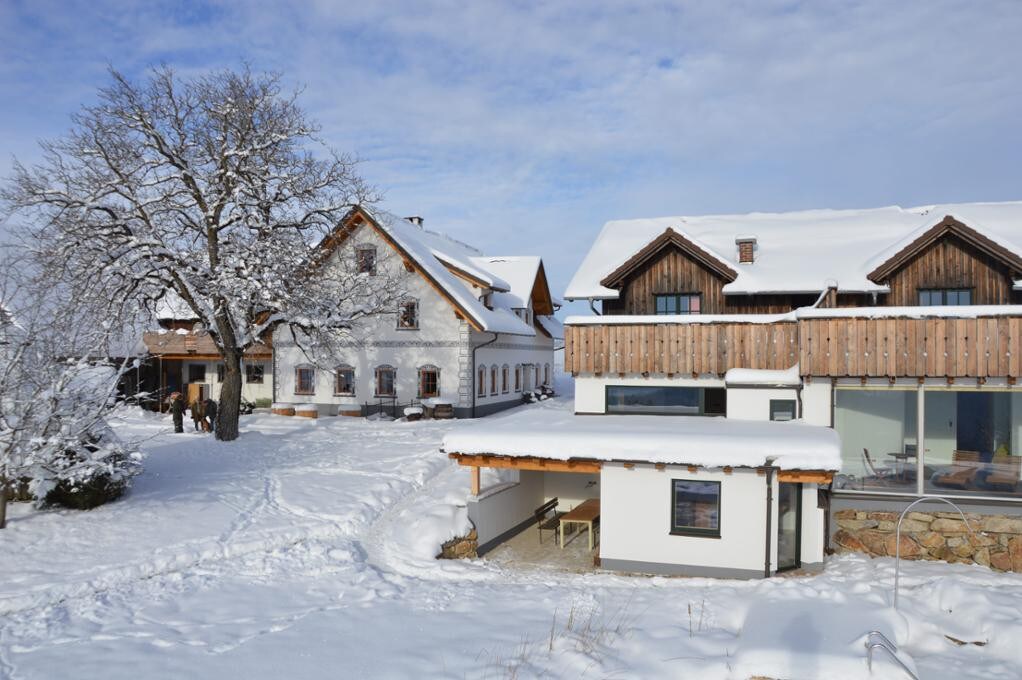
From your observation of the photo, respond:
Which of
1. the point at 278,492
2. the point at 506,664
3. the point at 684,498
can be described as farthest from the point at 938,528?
the point at 278,492

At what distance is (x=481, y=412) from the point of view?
29.1m

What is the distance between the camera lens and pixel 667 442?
12734 mm

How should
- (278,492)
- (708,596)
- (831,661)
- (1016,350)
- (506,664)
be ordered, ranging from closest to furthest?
(831,661), (506,664), (708,596), (1016,350), (278,492)

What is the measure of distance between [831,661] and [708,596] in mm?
3723

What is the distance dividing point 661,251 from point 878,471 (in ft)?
26.3

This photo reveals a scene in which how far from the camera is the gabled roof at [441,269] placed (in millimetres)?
27812

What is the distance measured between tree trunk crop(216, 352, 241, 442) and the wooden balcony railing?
10.3 metres

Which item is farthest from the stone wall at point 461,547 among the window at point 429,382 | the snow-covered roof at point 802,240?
the window at point 429,382

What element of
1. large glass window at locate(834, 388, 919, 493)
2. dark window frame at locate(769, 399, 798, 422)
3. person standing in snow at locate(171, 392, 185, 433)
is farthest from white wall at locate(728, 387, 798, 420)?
person standing in snow at locate(171, 392, 185, 433)

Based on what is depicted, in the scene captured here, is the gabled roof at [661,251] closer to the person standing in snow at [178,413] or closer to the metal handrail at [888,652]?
the metal handrail at [888,652]

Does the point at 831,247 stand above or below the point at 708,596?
above

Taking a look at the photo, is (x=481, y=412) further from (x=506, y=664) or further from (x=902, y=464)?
(x=506, y=664)

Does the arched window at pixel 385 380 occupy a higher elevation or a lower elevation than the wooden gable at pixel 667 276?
lower

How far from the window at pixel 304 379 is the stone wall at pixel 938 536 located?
21699 millimetres
